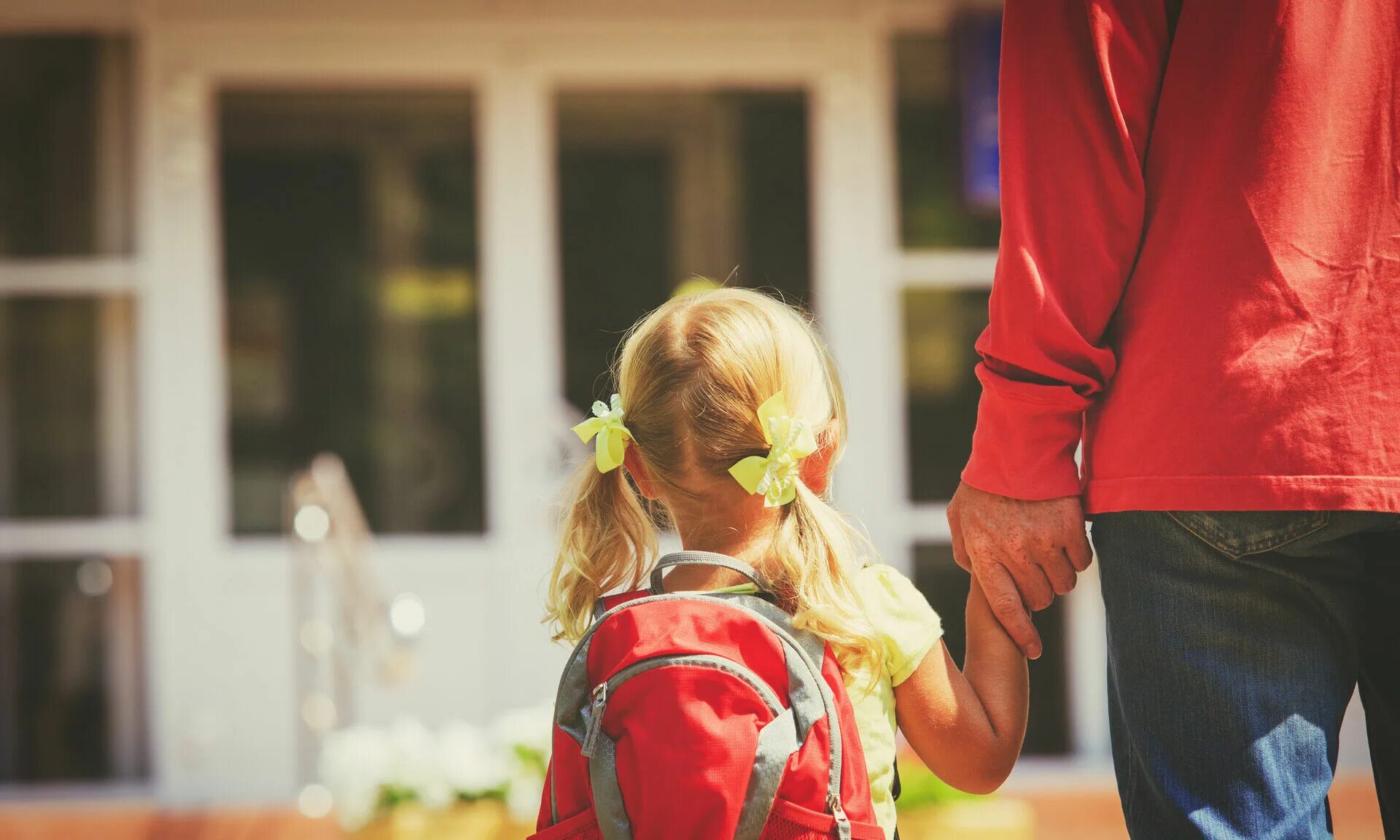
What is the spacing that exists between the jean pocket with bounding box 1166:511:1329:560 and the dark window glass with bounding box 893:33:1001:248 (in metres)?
3.02

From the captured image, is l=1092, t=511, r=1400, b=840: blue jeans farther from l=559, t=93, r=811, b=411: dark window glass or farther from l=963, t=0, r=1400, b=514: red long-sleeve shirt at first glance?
l=559, t=93, r=811, b=411: dark window glass

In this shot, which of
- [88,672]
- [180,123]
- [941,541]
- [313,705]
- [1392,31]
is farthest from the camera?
[88,672]

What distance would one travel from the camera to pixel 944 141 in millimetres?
4512

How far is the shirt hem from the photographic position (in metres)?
1.17

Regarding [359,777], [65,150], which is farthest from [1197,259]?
[65,150]

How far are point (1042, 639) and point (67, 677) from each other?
361cm

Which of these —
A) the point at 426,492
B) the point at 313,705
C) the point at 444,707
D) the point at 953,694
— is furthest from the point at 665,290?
the point at 953,694

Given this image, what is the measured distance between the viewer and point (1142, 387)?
4.23 feet

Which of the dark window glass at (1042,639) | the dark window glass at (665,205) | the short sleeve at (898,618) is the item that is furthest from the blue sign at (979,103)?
the short sleeve at (898,618)

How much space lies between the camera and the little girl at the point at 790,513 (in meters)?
1.38

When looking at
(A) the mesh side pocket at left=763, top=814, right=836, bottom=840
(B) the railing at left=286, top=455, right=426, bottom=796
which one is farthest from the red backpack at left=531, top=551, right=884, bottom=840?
(B) the railing at left=286, top=455, right=426, bottom=796

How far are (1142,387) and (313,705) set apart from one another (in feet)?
9.76

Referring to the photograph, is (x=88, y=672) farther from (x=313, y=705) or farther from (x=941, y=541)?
(x=941, y=541)

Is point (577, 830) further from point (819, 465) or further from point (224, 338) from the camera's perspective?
point (224, 338)
